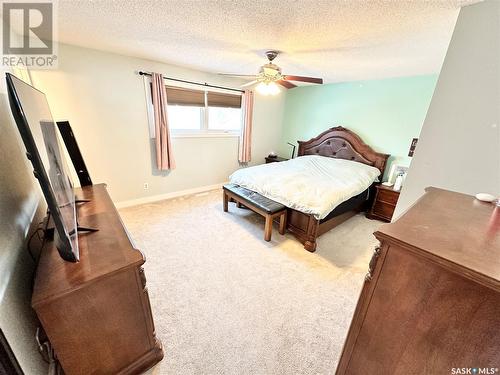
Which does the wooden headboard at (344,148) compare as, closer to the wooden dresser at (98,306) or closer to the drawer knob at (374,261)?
the drawer knob at (374,261)

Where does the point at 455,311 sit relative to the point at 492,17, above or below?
below

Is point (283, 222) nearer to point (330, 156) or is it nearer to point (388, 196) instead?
point (388, 196)

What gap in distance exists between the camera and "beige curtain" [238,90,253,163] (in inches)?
159

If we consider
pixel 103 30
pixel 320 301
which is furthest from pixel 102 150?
pixel 320 301

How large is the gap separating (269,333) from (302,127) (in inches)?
160

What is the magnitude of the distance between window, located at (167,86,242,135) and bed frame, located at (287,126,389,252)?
1632 millimetres

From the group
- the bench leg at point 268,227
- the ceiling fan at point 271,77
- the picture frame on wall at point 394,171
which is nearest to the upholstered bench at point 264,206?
the bench leg at point 268,227

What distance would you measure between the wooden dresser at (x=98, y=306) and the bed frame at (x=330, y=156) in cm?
178

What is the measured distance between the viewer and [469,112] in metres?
1.32

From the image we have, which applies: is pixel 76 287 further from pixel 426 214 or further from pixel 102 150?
pixel 102 150

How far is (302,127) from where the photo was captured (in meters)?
4.56

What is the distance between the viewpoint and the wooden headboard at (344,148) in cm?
346

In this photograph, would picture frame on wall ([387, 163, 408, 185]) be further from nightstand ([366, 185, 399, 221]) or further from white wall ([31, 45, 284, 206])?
white wall ([31, 45, 284, 206])

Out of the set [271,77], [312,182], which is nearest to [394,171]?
[312,182]
